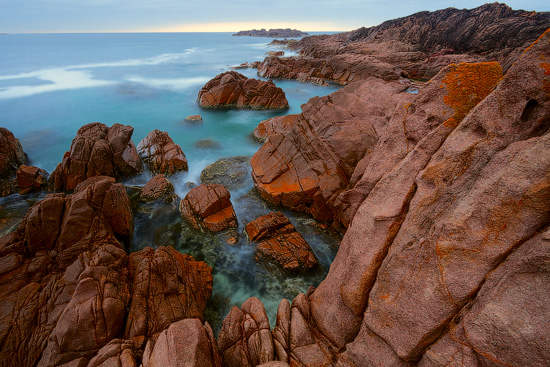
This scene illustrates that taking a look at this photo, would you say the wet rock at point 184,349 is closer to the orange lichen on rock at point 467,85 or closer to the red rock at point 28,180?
the orange lichen on rock at point 467,85

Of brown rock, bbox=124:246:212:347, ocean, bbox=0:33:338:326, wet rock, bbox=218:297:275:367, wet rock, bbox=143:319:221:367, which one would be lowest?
ocean, bbox=0:33:338:326

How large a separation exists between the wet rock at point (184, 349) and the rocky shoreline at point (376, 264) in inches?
1.8

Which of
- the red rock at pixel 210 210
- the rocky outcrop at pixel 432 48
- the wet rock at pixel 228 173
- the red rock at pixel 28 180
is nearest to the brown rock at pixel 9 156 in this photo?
the red rock at pixel 28 180

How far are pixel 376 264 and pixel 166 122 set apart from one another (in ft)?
112

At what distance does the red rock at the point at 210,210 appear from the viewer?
14961 mm

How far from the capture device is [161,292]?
9.21 m

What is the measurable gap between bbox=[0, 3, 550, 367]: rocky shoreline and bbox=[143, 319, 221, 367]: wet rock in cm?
4

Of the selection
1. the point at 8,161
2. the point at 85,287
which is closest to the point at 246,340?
the point at 85,287

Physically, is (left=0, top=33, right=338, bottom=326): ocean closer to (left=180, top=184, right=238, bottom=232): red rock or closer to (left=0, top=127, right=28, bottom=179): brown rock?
(left=180, top=184, right=238, bottom=232): red rock

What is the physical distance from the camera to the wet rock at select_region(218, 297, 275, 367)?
23.1 ft

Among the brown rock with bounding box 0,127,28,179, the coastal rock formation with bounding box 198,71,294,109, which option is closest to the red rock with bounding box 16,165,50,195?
the brown rock with bounding box 0,127,28,179

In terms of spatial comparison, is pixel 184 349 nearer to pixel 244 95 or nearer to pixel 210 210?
pixel 210 210

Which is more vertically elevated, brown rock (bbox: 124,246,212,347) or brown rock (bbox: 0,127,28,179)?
brown rock (bbox: 124,246,212,347)

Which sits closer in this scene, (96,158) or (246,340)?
(246,340)
